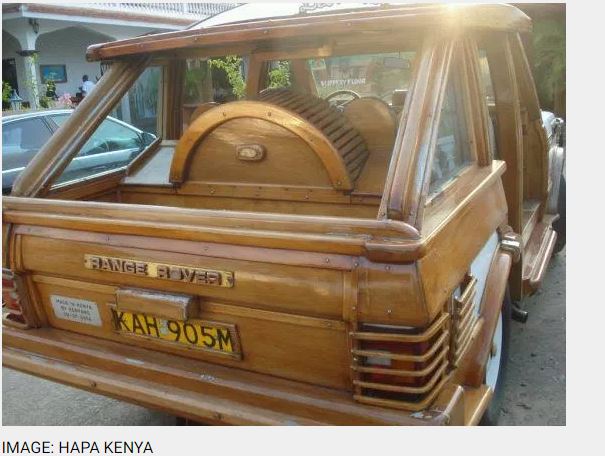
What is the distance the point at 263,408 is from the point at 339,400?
0.90 feet

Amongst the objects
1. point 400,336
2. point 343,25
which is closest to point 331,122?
point 343,25

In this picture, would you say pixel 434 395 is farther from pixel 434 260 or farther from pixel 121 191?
pixel 121 191

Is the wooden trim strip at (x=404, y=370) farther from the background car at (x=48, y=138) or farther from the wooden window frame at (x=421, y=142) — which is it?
the background car at (x=48, y=138)

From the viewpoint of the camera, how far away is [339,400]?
1.90m

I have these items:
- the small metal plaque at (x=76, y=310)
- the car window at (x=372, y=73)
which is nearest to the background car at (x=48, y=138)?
the car window at (x=372, y=73)

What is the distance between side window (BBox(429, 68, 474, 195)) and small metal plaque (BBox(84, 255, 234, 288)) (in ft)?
2.88

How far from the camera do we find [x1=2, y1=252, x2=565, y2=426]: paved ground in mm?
2836

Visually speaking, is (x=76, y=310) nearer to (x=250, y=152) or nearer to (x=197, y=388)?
(x=197, y=388)

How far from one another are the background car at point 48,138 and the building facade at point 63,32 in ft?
17.5

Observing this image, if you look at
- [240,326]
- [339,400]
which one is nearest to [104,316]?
[240,326]

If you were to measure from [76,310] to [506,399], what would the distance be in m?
2.09

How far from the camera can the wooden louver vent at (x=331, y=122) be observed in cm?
278

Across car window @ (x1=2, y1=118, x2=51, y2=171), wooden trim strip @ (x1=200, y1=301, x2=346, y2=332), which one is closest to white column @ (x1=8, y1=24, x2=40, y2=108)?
car window @ (x1=2, y1=118, x2=51, y2=171)

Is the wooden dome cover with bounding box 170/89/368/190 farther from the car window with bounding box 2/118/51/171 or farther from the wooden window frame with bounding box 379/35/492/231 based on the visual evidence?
the car window with bounding box 2/118/51/171
